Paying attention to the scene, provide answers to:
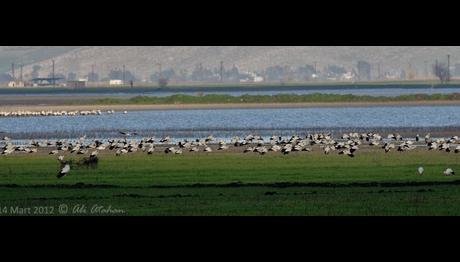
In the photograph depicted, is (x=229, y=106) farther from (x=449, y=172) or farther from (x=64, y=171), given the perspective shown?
(x=449, y=172)

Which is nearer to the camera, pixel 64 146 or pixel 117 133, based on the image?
pixel 64 146

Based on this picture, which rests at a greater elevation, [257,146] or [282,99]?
[282,99]

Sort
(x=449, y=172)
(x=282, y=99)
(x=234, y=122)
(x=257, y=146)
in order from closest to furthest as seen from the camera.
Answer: (x=449, y=172)
(x=257, y=146)
(x=234, y=122)
(x=282, y=99)

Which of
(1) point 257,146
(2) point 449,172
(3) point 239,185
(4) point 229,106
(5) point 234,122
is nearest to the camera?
(3) point 239,185

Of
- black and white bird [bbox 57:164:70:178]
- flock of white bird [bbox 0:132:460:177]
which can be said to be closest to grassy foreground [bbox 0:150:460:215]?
black and white bird [bbox 57:164:70:178]

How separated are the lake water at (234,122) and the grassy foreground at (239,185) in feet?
→ 56.0

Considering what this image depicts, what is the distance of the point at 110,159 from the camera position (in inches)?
1618

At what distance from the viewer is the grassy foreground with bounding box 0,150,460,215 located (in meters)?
26.8

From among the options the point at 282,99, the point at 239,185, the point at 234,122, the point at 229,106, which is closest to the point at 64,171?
the point at 239,185

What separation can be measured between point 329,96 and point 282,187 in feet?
244

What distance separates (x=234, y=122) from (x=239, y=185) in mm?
41231

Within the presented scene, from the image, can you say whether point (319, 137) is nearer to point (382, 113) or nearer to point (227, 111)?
point (382, 113)

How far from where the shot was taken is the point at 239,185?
104 ft
